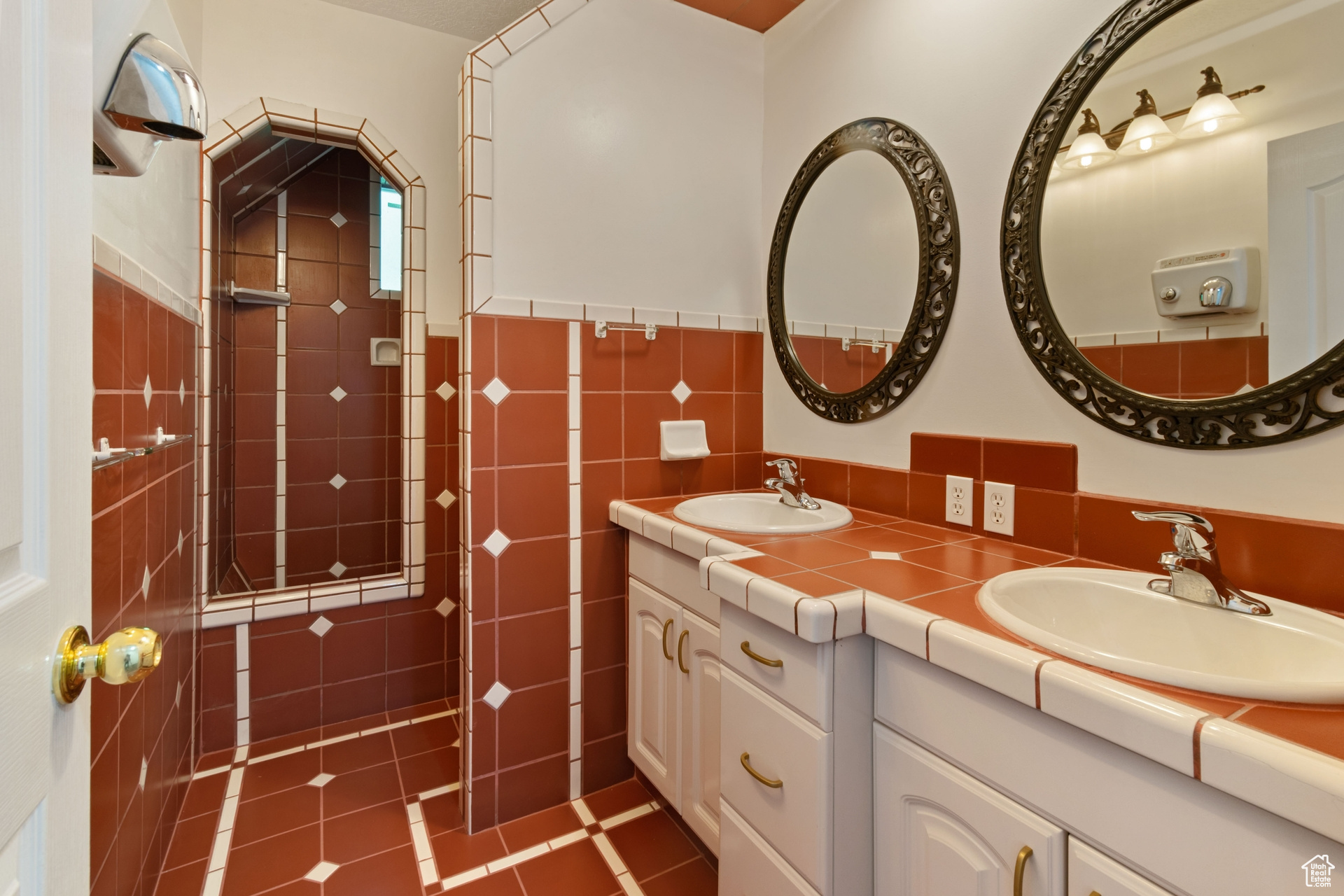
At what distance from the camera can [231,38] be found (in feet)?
6.50

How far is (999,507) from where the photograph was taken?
1349 millimetres

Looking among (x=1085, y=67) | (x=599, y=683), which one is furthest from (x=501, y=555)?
(x=1085, y=67)

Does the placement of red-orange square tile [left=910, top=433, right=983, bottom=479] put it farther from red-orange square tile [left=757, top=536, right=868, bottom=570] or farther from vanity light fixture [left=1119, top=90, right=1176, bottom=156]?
vanity light fixture [left=1119, top=90, right=1176, bottom=156]

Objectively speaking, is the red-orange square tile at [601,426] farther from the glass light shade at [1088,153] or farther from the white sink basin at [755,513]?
the glass light shade at [1088,153]

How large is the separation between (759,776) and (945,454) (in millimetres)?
847

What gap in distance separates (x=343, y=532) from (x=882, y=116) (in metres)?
2.78

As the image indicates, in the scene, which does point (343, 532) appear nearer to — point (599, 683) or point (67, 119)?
point (599, 683)

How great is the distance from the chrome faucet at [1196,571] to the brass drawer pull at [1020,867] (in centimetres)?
46

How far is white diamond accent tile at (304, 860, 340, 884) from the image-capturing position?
1.51 m

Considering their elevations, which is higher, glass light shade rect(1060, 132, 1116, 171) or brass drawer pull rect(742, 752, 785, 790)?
glass light shade rect(1060, 132, 1116, 171)

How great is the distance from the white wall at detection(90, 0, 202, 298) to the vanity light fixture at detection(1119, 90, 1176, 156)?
1.51m

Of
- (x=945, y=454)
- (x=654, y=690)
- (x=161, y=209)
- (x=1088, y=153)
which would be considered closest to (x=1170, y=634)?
(x=945, y=454)

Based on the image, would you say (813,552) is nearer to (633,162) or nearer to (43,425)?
(43,425)

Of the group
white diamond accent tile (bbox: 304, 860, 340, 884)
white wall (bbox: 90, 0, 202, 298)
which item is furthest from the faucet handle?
white diamond accent tile (bbox: 304, 860, 340, 884)
